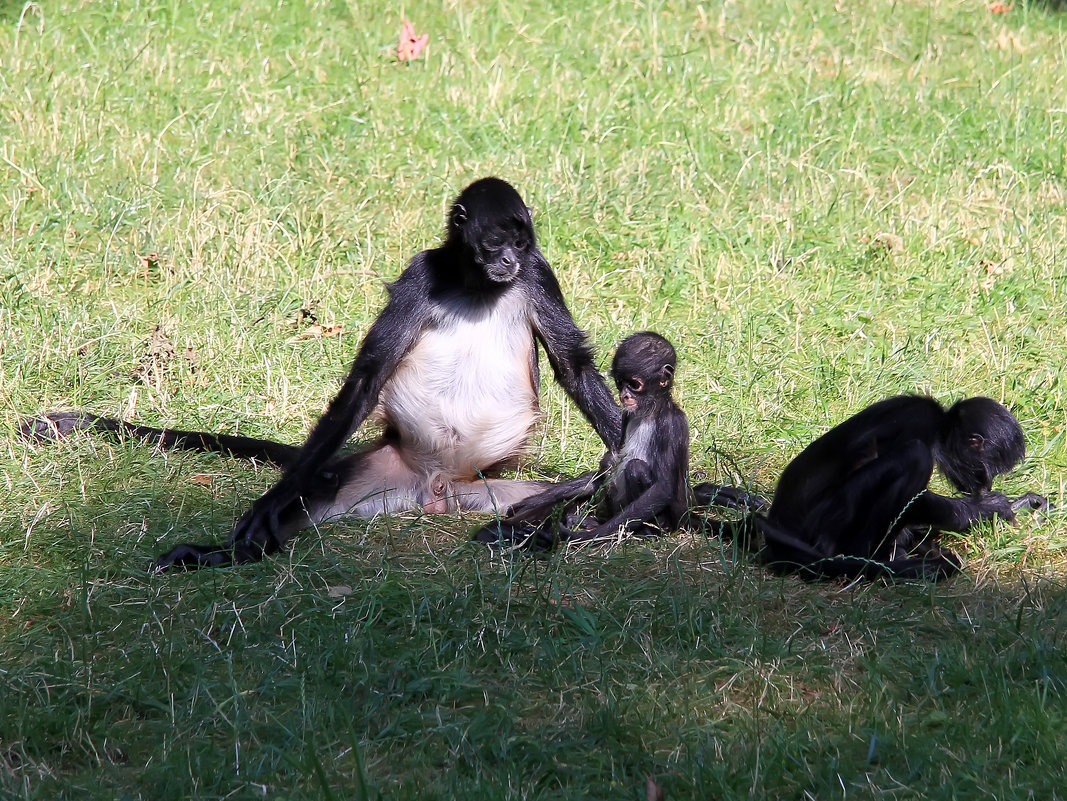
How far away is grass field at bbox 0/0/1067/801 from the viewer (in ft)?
11.1

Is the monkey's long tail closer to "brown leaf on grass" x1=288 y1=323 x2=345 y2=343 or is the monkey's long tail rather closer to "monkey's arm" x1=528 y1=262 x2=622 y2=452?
"brown leaf on grass" x1=288 y1=323 x2=345 y2=343

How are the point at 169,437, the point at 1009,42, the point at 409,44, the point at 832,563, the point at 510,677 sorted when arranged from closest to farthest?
the point at 510,677, the point at 832,563, the point at 169,437, the point at 409,44, the point at 1009,42

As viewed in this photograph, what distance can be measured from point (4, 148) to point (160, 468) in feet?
10.9

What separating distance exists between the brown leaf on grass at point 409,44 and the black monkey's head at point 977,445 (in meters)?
5.47

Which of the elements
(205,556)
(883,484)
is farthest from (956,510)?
(205,556)

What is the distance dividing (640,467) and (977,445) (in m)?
1.18

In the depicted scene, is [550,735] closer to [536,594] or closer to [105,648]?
[536,594]

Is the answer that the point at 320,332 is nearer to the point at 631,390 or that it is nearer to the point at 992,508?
the point at 631,390

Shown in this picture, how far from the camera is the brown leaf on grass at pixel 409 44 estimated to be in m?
8.82

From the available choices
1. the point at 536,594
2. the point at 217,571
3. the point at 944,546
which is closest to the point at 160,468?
the point at 217,571

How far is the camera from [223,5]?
Answer: 365 inches

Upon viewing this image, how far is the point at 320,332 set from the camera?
6348mm

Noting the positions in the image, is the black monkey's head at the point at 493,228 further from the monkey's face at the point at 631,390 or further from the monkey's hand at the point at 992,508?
the monkey's hand at the point at 992,508

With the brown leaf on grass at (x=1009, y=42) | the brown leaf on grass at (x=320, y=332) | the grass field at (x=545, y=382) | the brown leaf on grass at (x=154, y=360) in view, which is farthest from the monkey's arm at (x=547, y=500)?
the brown leaf on grass at (x=1009, y=42)
